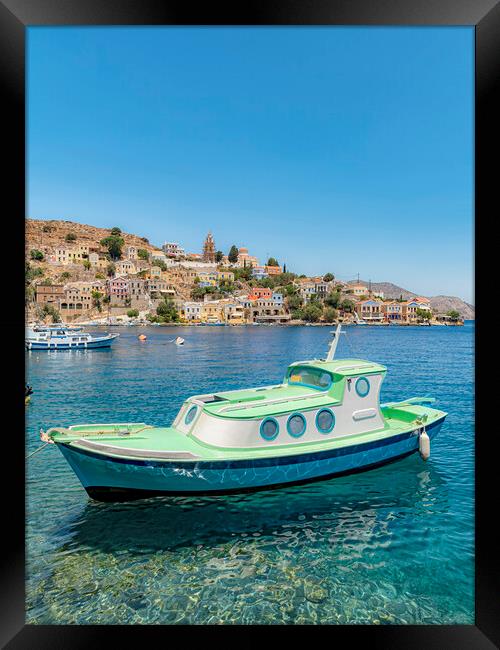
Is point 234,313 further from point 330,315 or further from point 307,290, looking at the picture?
point 330,315

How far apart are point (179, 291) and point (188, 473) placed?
8794 centimetres

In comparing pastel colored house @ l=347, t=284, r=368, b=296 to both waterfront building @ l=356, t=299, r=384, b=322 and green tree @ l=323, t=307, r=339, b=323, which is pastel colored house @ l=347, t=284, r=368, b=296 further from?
green tree @ l=323, t=307, r=339, b=323

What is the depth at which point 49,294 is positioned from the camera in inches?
3009

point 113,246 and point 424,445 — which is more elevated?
point 113,246

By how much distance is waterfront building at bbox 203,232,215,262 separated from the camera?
4419 inches

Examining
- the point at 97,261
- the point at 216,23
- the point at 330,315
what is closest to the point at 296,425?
the point at 216,23

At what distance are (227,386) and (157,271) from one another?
78.5 metres

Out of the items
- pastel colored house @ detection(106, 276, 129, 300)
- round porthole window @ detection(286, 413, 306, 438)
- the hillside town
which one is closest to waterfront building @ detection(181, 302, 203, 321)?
the hillside town

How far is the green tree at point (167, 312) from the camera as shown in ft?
254

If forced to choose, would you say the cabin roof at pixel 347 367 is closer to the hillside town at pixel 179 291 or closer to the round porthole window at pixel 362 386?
the round porthole window at pixel 362 386

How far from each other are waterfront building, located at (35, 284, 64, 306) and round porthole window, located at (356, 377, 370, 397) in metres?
79.9
